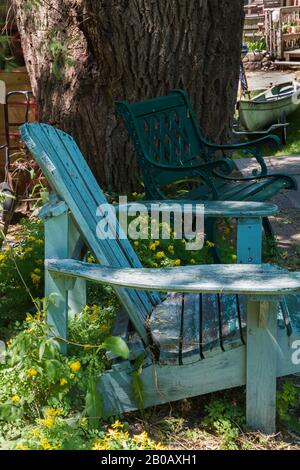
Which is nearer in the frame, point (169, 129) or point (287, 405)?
point (287, 405)

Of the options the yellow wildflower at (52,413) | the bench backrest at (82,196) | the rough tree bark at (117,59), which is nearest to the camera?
the yellow wildflower at (52,413)

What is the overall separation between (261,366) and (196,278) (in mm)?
493

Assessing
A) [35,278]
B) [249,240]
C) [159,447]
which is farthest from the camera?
[35,278]

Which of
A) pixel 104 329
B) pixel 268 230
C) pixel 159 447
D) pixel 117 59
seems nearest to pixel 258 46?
pixel 117 59

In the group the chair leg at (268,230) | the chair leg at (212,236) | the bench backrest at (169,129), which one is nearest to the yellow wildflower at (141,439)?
the chair leg at (212,236)

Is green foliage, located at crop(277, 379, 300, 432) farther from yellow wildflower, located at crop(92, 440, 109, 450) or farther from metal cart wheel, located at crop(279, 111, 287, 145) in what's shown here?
metal cart wheel, located at crop(279, 111, 287, 145)

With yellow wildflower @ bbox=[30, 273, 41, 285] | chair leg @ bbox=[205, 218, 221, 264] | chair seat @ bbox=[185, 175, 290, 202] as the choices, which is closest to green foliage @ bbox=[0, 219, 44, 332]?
yellow wildflower @ bbox=[30, 273, 41, 285]

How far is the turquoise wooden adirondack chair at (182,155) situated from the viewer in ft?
15.8

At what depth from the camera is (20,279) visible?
4.21 m

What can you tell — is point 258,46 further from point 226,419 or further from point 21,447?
point 21,447

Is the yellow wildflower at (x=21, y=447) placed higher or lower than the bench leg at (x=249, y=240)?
lower

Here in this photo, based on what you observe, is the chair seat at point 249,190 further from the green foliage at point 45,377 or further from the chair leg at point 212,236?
the green foliage at point 45,377

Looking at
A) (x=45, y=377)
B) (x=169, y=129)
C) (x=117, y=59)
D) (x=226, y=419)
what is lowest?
(x=226, y=419)
